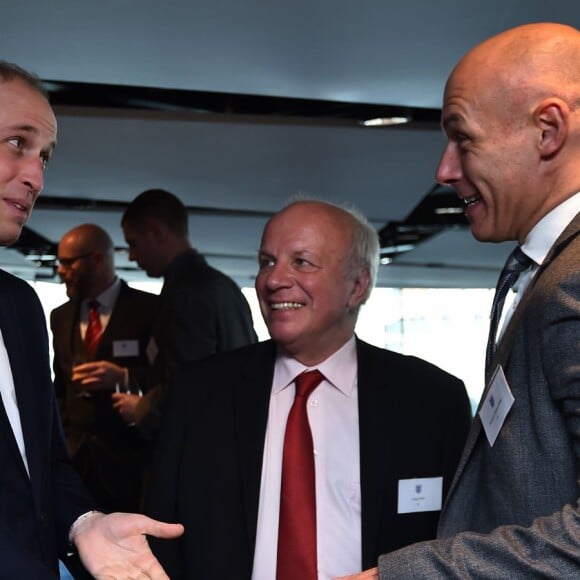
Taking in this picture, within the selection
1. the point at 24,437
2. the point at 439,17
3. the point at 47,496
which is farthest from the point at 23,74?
the point at 439,17

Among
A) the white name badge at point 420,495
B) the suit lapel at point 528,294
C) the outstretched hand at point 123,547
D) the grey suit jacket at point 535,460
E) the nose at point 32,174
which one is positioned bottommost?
the outstretched hand at point 123,547

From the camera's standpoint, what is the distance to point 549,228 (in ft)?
4.93

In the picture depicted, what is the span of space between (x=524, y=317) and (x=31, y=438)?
1073 mm

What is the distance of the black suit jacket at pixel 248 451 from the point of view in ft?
7.13

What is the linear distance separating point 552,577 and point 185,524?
3.79 ft

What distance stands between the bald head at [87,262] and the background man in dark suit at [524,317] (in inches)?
136

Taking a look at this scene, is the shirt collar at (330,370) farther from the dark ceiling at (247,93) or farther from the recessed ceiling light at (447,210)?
the recessed ceiling light at (447,210)

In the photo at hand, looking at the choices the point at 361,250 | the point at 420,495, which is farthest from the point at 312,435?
the point at 361,250

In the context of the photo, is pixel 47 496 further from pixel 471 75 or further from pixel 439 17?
pixel 439 17

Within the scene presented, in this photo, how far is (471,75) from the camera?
155cm

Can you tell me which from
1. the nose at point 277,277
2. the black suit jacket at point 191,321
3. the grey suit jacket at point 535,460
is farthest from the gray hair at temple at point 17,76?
the black suit jacket at point 191,321

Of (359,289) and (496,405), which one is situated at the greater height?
(359,289)

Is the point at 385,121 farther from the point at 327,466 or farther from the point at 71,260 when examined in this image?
the point at 327,466

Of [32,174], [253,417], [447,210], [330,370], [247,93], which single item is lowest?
[253,417]
